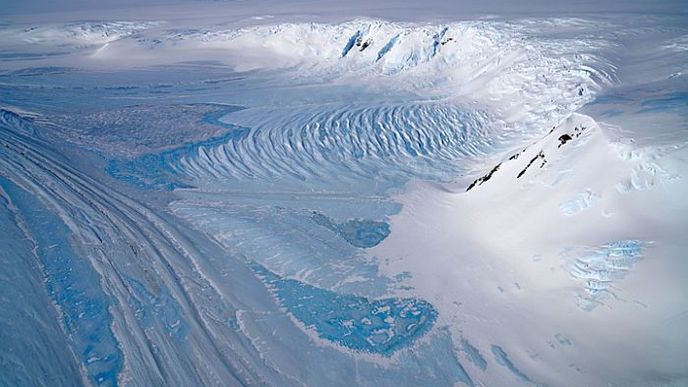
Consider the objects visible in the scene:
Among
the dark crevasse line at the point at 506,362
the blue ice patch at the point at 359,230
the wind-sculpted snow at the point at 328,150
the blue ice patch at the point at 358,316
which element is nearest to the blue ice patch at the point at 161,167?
the wind-sculpted snow at the point at 328,150

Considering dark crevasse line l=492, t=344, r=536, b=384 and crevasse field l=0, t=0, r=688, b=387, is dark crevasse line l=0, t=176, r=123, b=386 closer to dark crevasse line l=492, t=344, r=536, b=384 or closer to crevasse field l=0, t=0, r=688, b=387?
crevasse field l=0, t=0, r=688, b=387

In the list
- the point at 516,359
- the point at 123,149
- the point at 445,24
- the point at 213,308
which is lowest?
the point at 516,359

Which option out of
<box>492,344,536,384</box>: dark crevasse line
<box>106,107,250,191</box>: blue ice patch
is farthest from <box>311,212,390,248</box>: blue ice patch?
<box>106,107,250,191</box>: blue ice patch

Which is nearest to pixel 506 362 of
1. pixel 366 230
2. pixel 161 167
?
pixel 366 230

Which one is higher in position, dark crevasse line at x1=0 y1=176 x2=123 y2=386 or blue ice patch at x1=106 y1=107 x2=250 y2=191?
blue ice patch at x1=106 y1=107 x2=250 y2=191

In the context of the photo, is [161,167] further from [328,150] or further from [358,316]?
[358,316]

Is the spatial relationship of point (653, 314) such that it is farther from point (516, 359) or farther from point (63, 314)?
point (63, 314)

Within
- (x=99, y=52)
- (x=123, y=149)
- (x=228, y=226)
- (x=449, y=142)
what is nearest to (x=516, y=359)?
(x=228, y=226)
